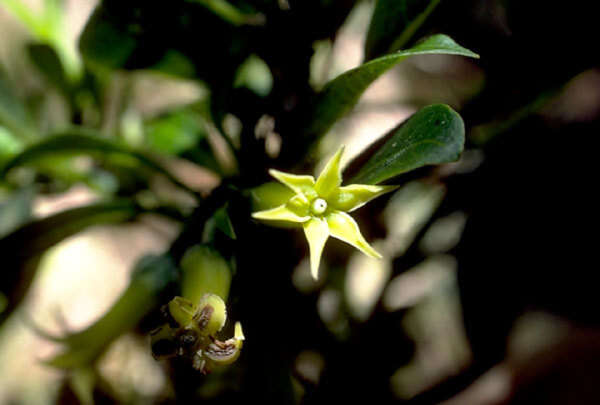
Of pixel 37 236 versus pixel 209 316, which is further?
pixel 37 236

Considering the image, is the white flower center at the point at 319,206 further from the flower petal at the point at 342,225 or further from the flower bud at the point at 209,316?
the flower bud at the point at 209,316

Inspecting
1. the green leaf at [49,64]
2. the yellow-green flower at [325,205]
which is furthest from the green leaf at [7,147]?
the yellow-green flower at [325,205]

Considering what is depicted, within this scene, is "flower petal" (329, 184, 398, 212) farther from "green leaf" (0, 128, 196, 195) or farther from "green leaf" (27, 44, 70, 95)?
"green leaf" (27, 44, 70, 95)

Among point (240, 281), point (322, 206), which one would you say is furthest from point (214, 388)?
point (322, 206)

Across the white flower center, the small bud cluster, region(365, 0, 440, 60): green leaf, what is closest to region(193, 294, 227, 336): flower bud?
the small bud cluster

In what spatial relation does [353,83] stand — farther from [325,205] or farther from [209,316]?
[209,316]

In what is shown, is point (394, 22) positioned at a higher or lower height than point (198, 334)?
higher

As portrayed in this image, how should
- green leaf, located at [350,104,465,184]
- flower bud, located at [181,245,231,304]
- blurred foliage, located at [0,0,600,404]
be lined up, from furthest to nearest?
blurred foliage, located at [0,0,600,404] < flower bud, located at [181,245,231,304] < green leaf, located at [350,104,465,184]

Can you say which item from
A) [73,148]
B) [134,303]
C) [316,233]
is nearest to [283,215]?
[316,233]
